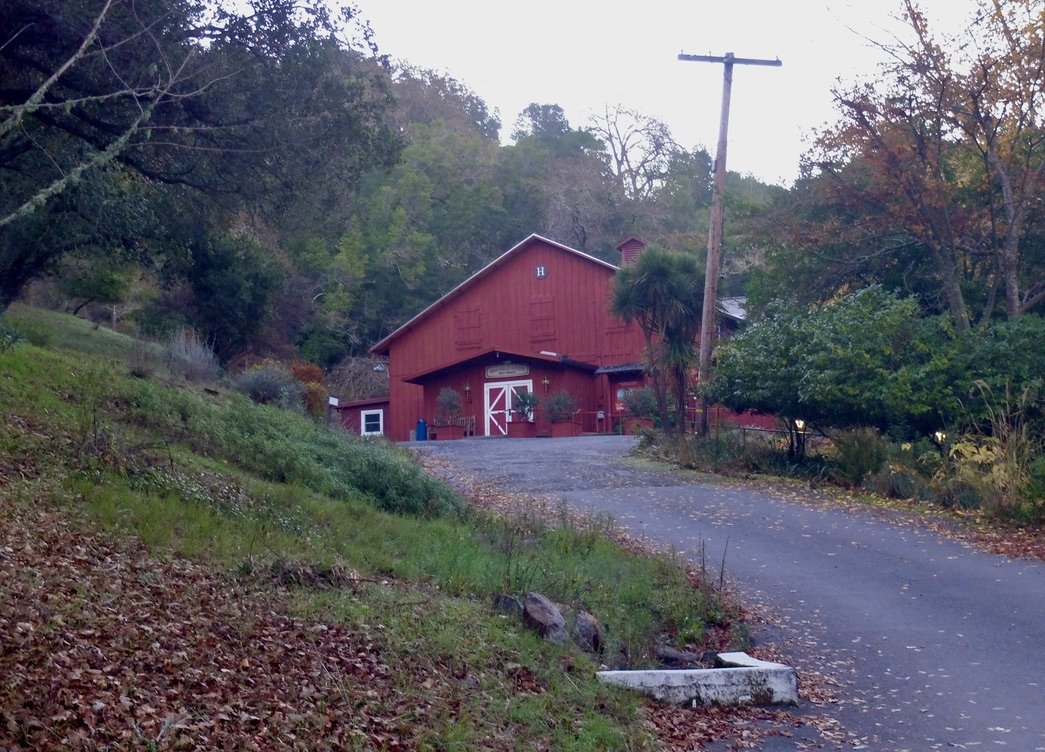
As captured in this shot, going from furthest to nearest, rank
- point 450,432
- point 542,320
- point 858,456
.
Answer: point 542,320 < point 450,432 < point 858,456

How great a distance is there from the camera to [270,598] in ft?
26.7

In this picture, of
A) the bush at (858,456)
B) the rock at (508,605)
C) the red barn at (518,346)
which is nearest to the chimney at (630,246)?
the red barn at (518,346)

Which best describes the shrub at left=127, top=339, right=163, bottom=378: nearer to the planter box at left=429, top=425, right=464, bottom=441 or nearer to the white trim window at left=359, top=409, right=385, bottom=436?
the planter box at left=429, top=425, right=464, bottom=441

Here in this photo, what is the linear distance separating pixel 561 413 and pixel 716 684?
1213 inches

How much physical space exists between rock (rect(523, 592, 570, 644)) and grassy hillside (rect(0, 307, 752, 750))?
0.17 metres

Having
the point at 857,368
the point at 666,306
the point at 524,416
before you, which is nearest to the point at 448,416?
the point at 524,416

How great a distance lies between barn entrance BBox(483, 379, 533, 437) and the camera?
1647 inches

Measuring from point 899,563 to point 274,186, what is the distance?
9.34 meters

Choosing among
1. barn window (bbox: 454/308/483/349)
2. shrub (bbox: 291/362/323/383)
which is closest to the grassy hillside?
shrub (bbox: 291/362/323/383)

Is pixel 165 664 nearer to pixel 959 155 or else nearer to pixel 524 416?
pixel 959 155

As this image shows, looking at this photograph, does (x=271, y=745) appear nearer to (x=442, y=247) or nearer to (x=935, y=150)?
(x=935, y=150)

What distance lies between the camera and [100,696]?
570 centimetres

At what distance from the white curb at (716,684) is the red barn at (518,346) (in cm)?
3121

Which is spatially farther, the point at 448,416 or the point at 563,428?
the point at 448,416
